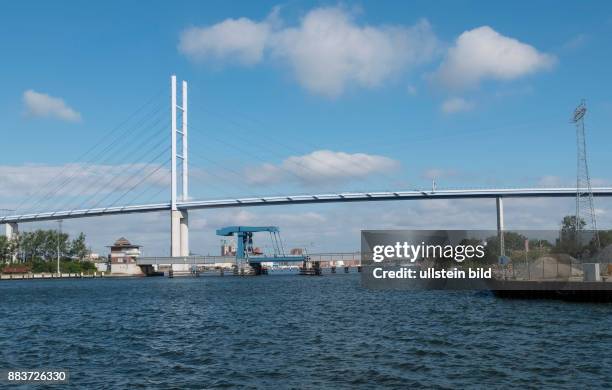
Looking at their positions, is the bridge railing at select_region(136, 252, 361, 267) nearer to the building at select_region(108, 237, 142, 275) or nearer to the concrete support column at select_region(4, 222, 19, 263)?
the building at select_region(108, 237, 142, 275)

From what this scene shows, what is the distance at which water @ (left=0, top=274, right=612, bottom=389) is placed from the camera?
18578 mm

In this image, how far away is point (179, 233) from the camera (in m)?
120

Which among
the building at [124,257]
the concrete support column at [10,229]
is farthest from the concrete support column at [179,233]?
the concrete support column at [10,229]

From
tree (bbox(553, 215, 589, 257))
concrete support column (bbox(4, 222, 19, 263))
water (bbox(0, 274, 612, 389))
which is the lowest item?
water (bbox(0, 274, 612, 389))

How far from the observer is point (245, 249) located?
471ft

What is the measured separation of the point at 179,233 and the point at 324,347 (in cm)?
9972

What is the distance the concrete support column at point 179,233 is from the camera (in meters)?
118

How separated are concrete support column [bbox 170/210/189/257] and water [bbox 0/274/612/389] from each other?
77.3 m

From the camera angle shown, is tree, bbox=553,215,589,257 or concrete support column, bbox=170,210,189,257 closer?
tree, bbox=553,215,589,257

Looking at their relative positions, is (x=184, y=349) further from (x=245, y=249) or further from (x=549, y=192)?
(x=245, y=249)

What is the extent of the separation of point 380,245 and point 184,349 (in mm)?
16031

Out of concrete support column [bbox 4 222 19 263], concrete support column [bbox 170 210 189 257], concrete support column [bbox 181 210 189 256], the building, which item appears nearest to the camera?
concrete support column [bbox 170 210 189 257]

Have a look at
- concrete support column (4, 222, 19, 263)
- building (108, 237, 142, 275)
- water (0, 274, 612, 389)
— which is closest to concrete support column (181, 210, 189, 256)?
building (108, 237, 142, 275)

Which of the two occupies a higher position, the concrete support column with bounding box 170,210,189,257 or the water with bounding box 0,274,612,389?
the concrete support column with bounding box 170,210,189,257
